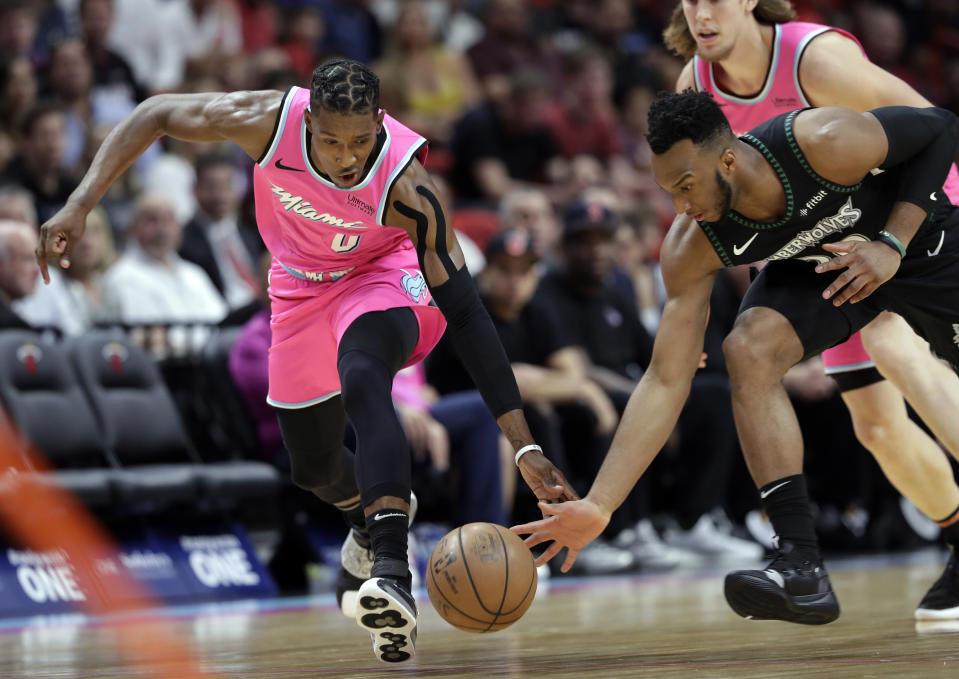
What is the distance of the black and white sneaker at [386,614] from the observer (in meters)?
3.66

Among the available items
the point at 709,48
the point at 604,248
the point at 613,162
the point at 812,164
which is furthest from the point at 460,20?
the point at 812,164

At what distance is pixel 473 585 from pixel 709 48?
2.08 m

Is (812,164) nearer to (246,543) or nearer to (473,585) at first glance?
(473,585)

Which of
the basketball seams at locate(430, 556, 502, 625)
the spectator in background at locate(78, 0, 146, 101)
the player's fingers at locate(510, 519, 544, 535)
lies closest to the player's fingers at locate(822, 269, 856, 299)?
the player's fingers at locate(510, 519, 544, 535)

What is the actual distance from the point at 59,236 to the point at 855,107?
2.63 meters

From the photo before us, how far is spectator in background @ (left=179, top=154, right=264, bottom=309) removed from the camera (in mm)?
8805

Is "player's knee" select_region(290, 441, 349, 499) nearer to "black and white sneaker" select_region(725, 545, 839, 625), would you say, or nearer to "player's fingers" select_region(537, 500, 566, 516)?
"player's fingers" select_region(537, 500, 566, 516)

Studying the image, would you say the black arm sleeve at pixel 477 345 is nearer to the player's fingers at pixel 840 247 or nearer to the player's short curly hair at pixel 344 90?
the player's short curly hair at pixel 344 90

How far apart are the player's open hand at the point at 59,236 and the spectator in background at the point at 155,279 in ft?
11.9

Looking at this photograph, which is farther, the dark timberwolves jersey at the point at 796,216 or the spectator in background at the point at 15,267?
the spectator in background at the point at 15,267

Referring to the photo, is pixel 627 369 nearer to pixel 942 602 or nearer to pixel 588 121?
pixel 588 121

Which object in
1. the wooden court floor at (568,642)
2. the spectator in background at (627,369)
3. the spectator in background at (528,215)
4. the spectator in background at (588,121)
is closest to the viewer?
the wooden court floor at (568,642)

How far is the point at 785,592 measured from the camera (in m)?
3.89

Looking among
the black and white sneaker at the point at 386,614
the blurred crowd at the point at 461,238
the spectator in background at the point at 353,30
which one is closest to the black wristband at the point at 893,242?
the black and white sneaker at the point at 386,614
